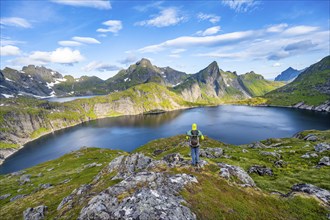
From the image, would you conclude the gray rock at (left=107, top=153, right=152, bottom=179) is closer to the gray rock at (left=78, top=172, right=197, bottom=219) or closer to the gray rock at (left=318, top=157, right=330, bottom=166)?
the gray rock at (left=78, top=172, right=197, bottom=219)

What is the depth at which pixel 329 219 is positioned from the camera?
22.9 meters

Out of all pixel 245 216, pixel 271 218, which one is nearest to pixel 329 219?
pixel 271 218

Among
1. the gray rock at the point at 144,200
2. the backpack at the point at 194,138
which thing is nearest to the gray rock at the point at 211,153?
the backpack at the point at 194,138

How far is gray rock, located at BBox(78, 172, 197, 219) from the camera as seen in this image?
1978 centimetres

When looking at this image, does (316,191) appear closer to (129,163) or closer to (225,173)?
(225,173)

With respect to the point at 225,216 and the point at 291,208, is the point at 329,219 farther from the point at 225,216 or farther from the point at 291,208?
the point at 225,216

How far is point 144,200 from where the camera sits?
2120 centimetres

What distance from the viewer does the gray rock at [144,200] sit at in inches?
779

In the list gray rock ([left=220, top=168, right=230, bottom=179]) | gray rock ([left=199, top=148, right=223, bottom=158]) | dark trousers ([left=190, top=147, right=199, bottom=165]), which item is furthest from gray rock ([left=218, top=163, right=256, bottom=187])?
gray rock ([left=199, top=148, right=223, bottom=158])

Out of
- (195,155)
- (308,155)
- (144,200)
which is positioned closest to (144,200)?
(144,200)

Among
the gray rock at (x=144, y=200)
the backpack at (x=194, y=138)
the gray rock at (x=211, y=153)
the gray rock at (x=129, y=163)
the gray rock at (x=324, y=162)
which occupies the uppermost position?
the backpack at (x=194, y=138)

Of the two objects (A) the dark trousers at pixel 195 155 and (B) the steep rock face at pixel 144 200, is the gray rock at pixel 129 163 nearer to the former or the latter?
(A) the dark trousers at pixel 195 155

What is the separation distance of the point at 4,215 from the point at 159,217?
57264 mm

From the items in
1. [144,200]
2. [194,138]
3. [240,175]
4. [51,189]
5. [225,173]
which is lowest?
[51,189]
